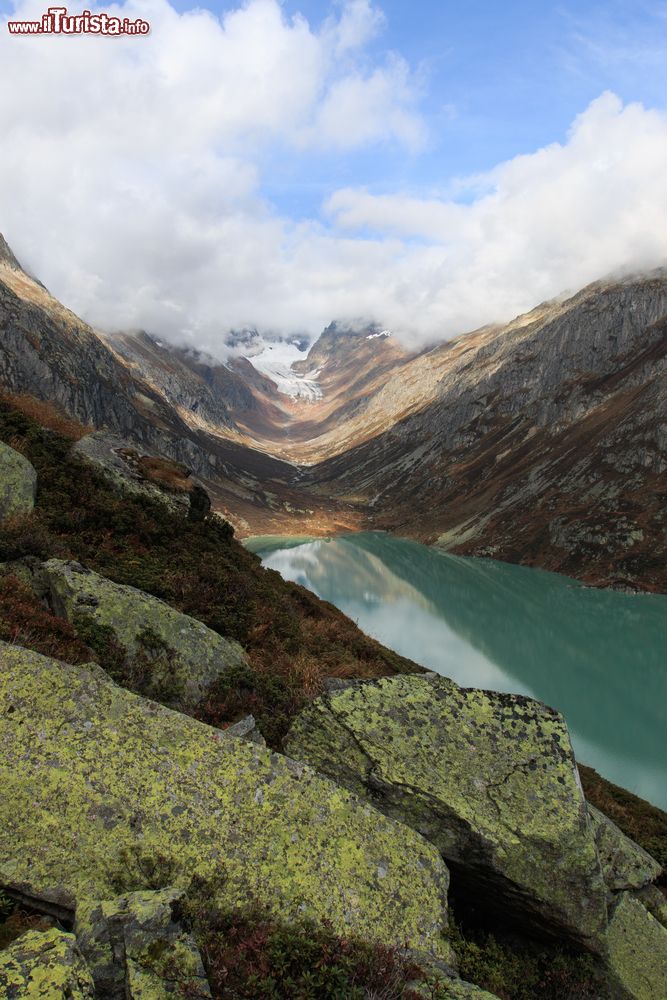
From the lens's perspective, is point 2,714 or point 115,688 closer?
point 2,714

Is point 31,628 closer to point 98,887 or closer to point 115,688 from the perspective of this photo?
point 115,688

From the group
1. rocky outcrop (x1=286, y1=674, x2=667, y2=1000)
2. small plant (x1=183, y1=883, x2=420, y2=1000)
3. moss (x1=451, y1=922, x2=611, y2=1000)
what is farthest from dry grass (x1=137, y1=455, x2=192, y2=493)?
moss (x1=451, y1=922, x2=611, y2=1000)

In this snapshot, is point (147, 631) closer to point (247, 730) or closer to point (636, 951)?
point (247, 730)

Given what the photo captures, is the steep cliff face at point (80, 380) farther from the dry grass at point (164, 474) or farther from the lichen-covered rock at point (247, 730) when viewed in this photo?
the lichen-covered rock at point (247, 730)

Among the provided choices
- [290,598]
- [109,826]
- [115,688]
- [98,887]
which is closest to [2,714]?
[115,688]

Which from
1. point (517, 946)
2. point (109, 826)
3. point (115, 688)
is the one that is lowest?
point (109, 826)

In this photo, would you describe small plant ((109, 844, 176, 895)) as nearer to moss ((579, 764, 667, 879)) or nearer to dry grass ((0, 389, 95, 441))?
moss ((579, 764, 667, 879))

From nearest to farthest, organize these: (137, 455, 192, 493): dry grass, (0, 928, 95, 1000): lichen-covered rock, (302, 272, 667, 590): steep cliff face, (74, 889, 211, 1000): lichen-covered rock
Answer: (0, 928, 95, 1000): lichen-covered rock → (74, 889, 211, 1000): lichen-covered rock → (137, 455, 192, 493): dry grass → (302, 272, 667, 590): steep cliff face
